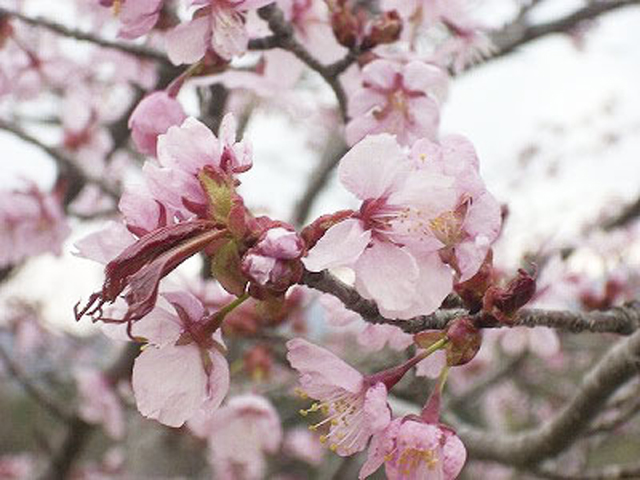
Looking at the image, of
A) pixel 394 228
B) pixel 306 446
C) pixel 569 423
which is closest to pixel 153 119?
pixel 394 228

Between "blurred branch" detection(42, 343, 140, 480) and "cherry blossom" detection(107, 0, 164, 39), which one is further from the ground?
"cherry blossom" detection(107, 0, 164, 39)

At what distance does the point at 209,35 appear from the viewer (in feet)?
3.69

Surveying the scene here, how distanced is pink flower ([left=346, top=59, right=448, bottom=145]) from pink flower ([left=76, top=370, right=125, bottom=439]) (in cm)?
201

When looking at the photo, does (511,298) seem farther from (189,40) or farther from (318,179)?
(318,179)

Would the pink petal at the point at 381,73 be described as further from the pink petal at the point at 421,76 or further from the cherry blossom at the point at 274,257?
the cherry blossom at the point at 274,257

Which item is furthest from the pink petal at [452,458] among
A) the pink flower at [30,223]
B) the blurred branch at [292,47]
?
the pink flower at [30,223]

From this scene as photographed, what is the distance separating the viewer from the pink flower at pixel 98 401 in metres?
3.06

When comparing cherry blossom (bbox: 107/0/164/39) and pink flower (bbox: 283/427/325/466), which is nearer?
cherry blossom (bbox: 107/0/164/39)

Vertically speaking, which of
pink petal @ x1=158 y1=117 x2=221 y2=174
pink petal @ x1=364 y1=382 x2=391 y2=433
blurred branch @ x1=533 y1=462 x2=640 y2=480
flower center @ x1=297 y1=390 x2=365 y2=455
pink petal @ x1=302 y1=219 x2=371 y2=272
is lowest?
blurred branch @ x1=533 y1=462 x2=640 y2=480

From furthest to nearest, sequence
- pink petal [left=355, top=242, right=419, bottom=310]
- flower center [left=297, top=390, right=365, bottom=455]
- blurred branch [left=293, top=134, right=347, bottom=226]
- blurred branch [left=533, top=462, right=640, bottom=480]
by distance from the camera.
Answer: blurred branch [left=293, top=134, right=347, bottom=226] → blurred branch [left=533, top=462, right=640, bottom=480] → flower center [left=297, top=390, right=365, bottom=455] → pink petal [left=355, top=242, right=419, bottom=310]

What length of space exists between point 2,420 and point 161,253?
42.4 feet

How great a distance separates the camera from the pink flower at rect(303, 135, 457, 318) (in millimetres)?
853

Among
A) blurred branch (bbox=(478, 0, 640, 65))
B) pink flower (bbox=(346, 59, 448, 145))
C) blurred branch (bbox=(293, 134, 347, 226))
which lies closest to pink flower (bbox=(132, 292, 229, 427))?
pink flower (bbox=(346, 59, 448, 145))

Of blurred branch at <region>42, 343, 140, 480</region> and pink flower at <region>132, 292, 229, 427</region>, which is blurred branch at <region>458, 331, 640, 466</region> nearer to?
pink flower at <region>132, 292, 229, 427</region>
